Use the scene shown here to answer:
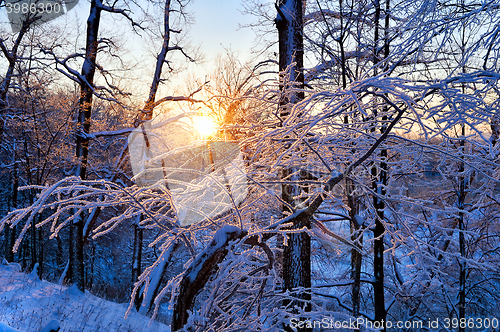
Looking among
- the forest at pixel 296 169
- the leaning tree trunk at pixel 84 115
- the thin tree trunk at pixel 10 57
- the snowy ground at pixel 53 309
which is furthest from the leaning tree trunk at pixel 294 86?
the thin tree trunk at pixel 10 57

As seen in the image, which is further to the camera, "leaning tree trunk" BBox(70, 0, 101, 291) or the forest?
"leaning tree trunk" BBox(70, 0, 101, 291)

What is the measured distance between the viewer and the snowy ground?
222 inches

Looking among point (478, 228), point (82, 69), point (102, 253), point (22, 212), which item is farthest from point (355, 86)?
point (102, 253)

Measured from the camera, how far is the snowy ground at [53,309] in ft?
18.5

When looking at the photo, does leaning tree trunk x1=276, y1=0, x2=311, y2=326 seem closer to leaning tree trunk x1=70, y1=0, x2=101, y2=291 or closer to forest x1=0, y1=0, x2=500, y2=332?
forest x1=0, y1=0, x2=500, y2=332

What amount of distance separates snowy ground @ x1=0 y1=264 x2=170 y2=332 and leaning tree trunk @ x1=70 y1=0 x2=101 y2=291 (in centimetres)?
74

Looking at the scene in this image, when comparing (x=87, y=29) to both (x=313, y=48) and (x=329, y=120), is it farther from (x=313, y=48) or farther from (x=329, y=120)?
(x=329, y=120)

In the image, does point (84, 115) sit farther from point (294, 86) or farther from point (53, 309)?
point (294, 86)

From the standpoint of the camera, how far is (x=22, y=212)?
1.73 metres

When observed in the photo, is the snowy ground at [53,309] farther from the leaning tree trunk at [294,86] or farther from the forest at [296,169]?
the leaning tree trunk at [294,86]

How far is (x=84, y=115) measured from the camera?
31.1 ft

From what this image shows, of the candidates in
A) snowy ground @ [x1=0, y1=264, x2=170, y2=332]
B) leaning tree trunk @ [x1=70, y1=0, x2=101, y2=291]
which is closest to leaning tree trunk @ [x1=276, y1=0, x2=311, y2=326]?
snowy ground @ [x1=0, y1=264, x2=170, y2=332]

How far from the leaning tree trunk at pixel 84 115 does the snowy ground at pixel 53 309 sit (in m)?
0.74

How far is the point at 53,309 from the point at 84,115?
233 inches
